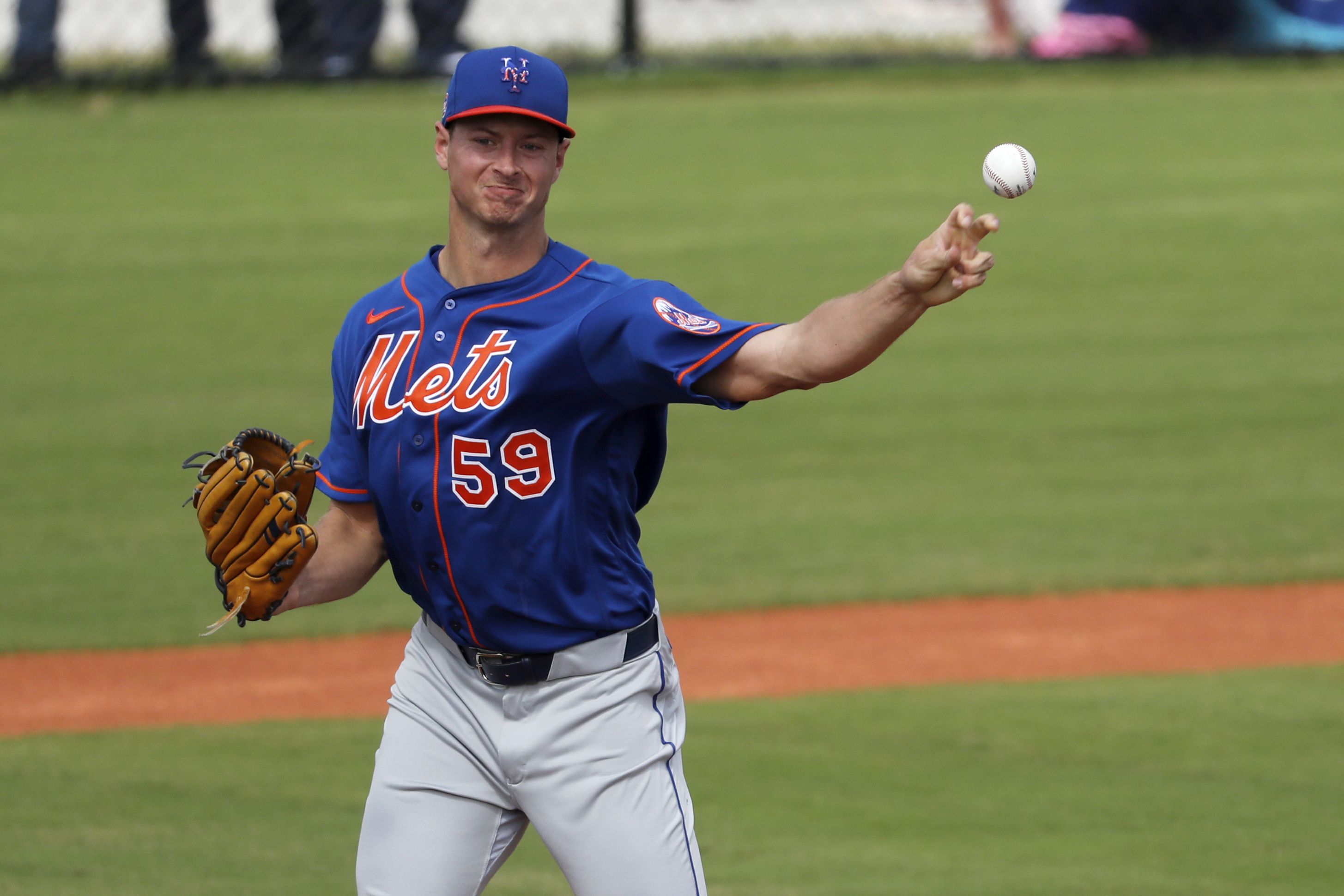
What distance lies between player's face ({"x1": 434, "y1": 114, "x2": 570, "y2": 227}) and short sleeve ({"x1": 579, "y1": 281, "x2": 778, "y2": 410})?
242mm

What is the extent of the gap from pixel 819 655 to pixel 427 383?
4.30m

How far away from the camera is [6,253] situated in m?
13.6

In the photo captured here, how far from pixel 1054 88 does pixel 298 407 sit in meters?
8.13

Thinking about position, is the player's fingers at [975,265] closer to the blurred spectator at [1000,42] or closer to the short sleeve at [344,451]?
the short sleeve at [344,451]

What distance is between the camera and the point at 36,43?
47.5ft

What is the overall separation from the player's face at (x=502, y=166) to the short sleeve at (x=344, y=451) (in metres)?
0.39

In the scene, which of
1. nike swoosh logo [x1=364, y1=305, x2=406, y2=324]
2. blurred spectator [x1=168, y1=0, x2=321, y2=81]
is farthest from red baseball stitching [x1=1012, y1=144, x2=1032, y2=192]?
blurred spectator [x1=168, y1=0, x2=321, y2=81]

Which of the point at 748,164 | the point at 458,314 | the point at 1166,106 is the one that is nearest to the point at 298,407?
the point at 748,164

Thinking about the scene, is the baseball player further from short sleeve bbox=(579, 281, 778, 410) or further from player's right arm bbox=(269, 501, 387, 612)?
player's right arm bbox=(269, 501, 387, 612)

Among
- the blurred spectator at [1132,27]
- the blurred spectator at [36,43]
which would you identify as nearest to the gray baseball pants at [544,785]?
the blurred spectator at [36,43]

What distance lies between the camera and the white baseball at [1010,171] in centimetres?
289

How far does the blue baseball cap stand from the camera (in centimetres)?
309

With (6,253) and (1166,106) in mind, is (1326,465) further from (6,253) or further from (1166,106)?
(6,253)

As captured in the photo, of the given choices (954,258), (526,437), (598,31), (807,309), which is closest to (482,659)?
(526,437)
